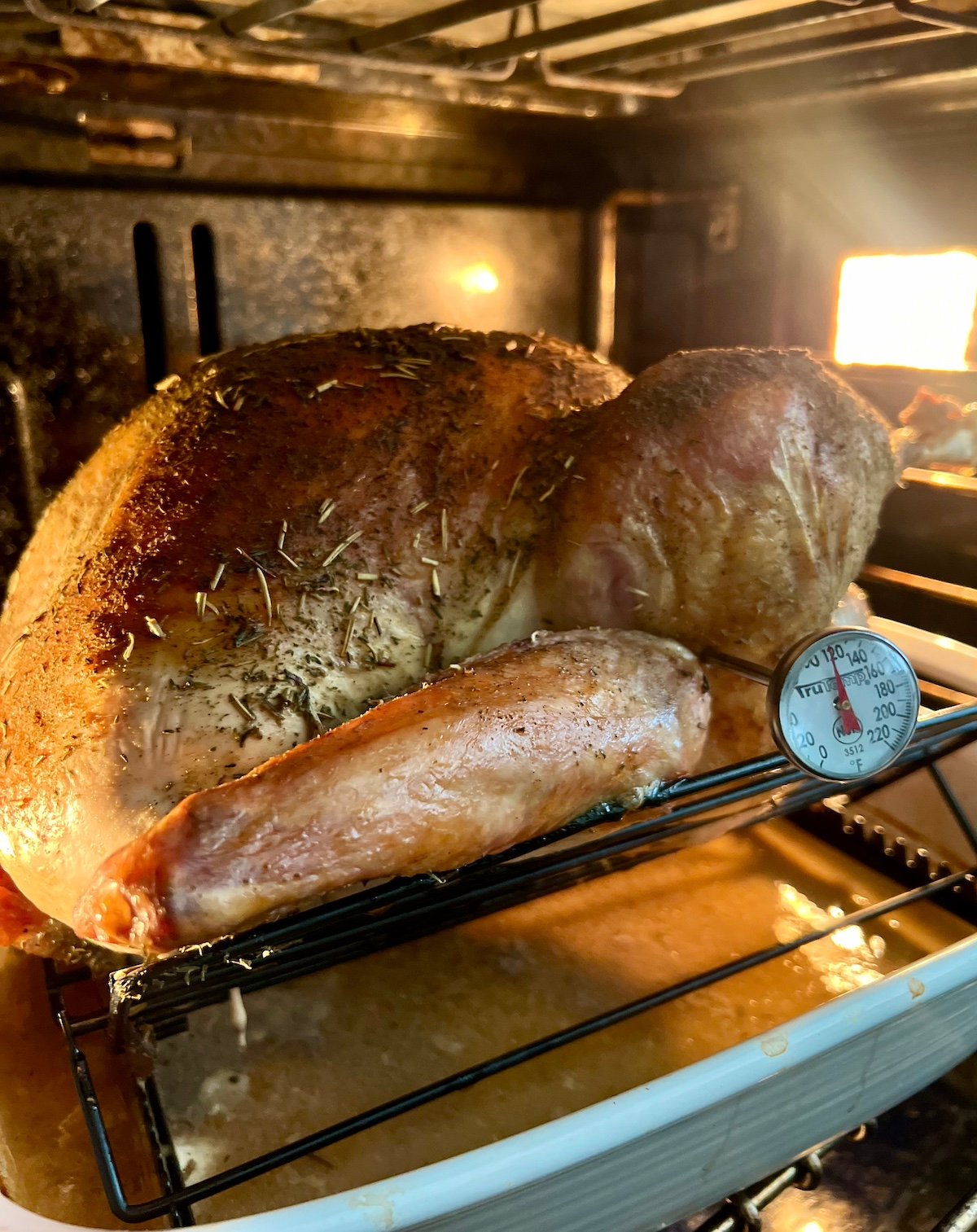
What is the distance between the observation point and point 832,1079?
0.85 m

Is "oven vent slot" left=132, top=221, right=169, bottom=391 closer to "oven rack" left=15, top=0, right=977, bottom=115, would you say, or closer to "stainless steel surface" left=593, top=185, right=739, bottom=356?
"oven rack" left=15, top=0, right=977, bottom=115

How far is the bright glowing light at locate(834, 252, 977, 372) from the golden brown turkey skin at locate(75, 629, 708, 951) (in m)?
0.81

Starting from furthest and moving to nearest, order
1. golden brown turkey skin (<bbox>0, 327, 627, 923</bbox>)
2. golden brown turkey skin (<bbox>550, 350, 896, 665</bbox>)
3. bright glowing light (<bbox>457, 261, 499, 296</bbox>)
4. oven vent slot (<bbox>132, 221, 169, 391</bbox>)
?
bright glowing light (<bbox>457, 261, 499, 296</bbox>) → oven vent slot (<bbox>132, 221, 169, 391</bbox>) → golden brown turkey skin (<bbox>550, 350, 896, 665</bbox>) → golden brown turkey skin (<bbox>0, 327, 627, 923</bbox>)

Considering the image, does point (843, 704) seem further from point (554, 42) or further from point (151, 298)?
point (151, 298)

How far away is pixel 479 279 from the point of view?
63.3 inches

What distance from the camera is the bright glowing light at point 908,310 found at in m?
1.39

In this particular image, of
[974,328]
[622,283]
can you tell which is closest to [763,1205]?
[974,328]

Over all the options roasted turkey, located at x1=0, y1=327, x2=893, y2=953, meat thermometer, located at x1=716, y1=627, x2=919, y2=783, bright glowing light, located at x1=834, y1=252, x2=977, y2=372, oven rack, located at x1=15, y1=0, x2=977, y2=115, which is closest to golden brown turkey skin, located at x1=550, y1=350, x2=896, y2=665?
roasted turkey, located at x1=0, y1=327, x2=893, y2=953

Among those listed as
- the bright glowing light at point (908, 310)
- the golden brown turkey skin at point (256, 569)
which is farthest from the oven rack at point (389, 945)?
the bright glowing light at point (908, 310)

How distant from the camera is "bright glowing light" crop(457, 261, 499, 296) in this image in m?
1.59

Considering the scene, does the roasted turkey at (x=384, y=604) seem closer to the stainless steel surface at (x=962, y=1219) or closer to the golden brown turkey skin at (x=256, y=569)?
the golden brown turkey skin at (x=256, y=569)

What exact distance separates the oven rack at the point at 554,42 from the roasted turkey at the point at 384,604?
0.37 m

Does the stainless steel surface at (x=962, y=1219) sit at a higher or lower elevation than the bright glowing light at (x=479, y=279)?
lower

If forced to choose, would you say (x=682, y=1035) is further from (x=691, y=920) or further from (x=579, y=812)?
(x=579, y=812)
